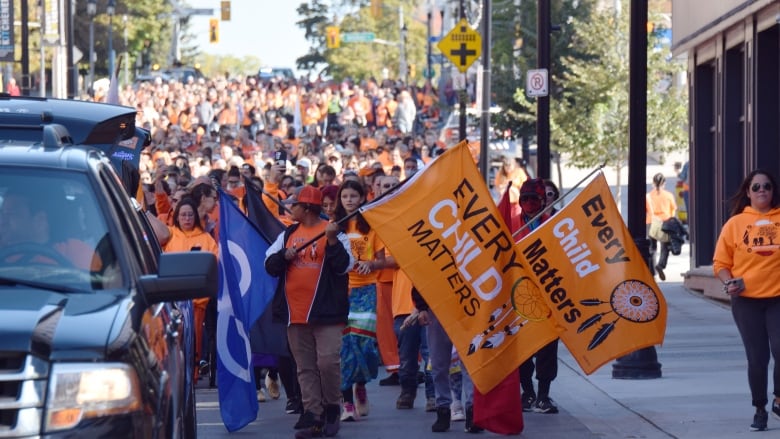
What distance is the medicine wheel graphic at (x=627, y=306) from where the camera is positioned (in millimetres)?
11963

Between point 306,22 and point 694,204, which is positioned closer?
point 694,204

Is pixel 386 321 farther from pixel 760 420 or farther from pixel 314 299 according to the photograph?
pixel 760 420

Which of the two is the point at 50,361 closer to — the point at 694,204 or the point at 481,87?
the point at 694,204

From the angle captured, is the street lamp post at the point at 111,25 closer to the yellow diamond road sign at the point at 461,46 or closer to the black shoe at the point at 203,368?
the yellow diamond road sign at the point at 461,46

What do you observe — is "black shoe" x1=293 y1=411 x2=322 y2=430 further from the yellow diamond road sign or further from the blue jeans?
the yellow diamond road sign

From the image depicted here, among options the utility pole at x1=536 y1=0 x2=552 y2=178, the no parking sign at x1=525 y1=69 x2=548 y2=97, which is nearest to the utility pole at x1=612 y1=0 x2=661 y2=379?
the no parking sign at x1=525 y1=69 x2=548 y2=97

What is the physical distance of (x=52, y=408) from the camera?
17.6 feet

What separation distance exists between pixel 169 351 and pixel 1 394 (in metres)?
1.47

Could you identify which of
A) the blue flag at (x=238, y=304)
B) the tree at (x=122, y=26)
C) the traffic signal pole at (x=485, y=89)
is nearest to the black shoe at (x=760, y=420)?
the blue flag at (x=238, y=304)

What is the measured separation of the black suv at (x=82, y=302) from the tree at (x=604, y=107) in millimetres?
28655

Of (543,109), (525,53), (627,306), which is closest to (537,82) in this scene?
(543,109)

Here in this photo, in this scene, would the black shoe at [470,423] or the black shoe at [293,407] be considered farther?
the black shoe at [293,407]

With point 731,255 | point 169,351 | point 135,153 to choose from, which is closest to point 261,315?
point 135,153

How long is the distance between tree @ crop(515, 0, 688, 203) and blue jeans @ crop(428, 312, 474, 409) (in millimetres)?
23424
